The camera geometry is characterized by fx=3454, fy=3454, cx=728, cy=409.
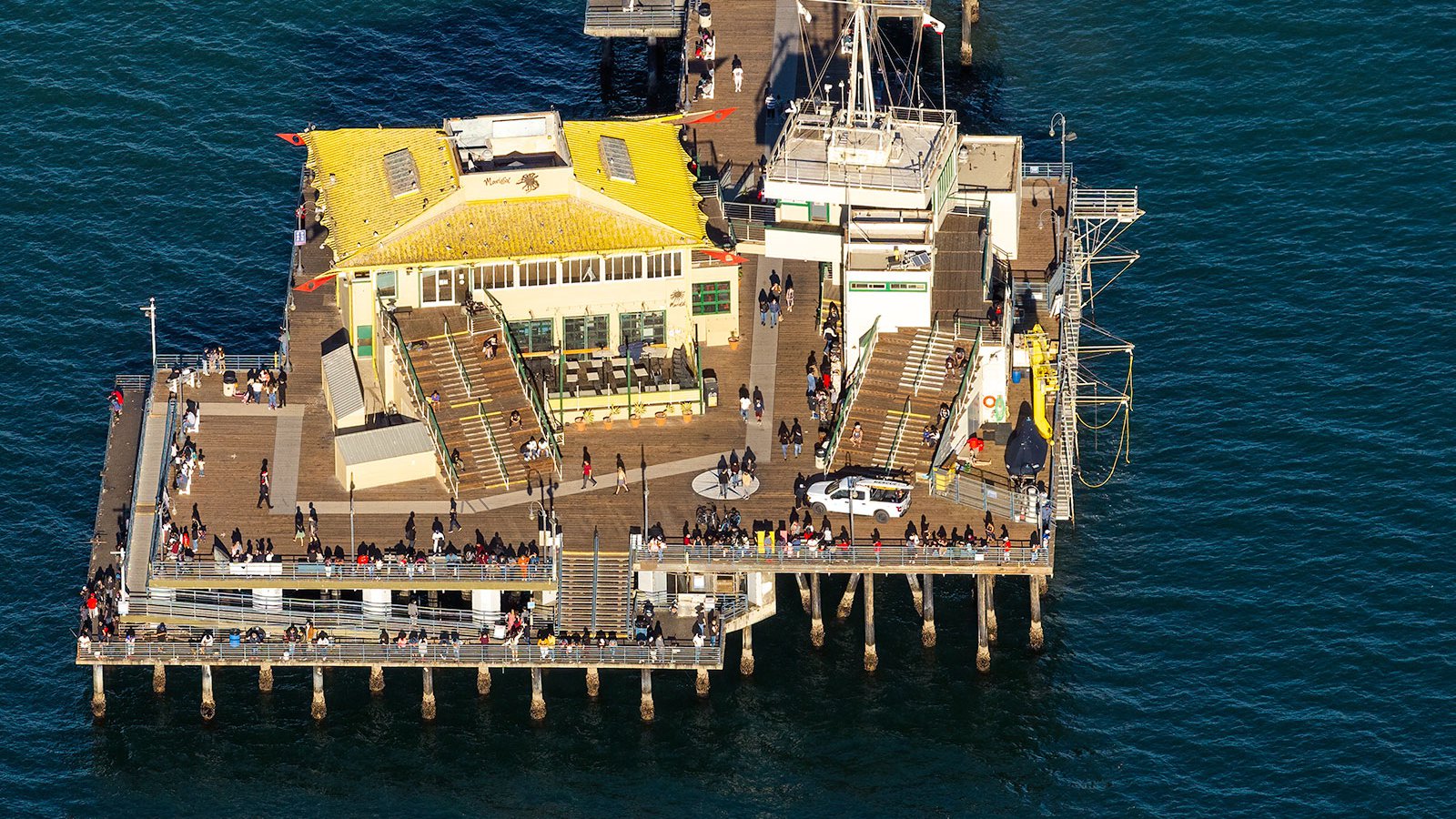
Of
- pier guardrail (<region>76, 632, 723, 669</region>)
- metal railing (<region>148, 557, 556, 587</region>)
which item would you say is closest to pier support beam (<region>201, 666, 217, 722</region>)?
pier guardrail (<region>76, 632, 723, 669</region>)

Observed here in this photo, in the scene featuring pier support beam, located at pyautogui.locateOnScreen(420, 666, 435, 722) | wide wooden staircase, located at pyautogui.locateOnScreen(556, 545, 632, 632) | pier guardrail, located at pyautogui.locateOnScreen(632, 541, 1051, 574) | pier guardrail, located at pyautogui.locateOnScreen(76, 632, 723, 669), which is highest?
pier guardrail, located at pyautogui.locateOnScreen(632, 541, 1051, 574)

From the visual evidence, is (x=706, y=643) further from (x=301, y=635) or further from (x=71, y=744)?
(x=71, y=744)

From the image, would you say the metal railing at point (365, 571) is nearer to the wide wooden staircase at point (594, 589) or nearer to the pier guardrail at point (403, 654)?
the wide wooden staircase at point (594, 589)

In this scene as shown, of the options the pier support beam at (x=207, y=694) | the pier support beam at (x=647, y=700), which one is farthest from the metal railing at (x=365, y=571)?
the pier support beam at (x=647, y=700)

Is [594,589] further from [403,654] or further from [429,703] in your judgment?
[429,703]

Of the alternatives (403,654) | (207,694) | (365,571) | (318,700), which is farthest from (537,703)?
(207,694)

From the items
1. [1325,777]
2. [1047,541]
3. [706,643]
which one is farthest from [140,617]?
[1325,777]

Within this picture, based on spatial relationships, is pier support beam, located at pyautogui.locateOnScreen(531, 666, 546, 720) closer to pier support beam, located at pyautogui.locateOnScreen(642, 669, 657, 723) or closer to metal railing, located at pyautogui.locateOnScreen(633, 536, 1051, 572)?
pier support beam, located at pyautogui.locateOnScreen(642, 669, 657, 723)

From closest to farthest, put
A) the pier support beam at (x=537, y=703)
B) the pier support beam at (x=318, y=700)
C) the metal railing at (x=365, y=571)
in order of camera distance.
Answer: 1. the metal railing at (x=365, y=571)
2. the pier support beam at (x=537, y=703)
3. the pier support beam at (x=318, y=700)
